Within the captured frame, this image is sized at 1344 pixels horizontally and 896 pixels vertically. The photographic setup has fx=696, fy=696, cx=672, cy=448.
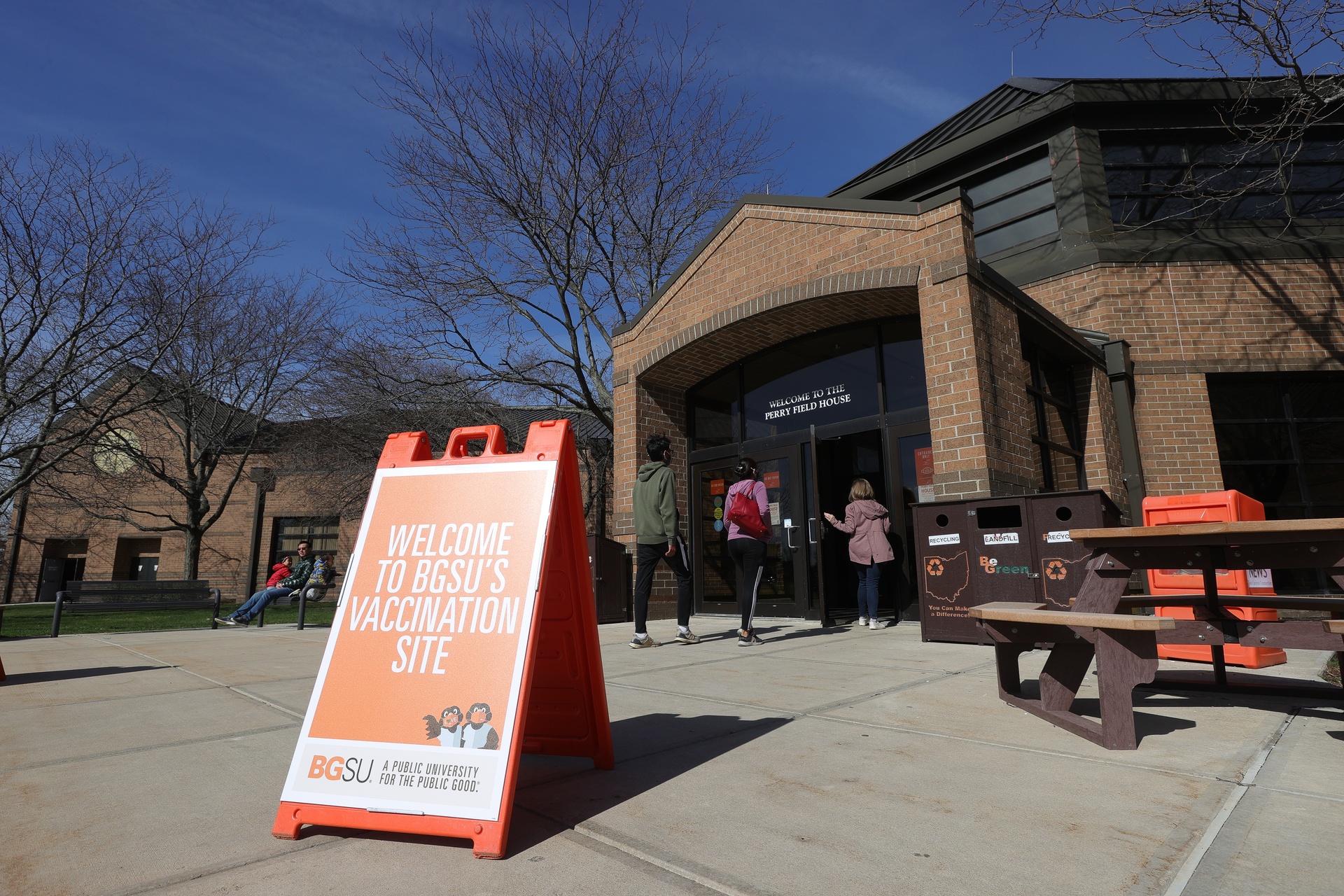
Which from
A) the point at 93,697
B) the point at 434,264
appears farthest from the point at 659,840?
the point at 434,264

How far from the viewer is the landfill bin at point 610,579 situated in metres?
9.30

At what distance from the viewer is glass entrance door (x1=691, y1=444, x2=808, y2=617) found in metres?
8.95

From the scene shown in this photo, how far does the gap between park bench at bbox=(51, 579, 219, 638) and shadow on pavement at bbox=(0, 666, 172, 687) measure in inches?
204

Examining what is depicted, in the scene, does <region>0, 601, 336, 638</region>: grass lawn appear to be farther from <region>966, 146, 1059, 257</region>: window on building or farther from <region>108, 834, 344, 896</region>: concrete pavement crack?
<region>966, 146, 1059, 257</region>: window on building

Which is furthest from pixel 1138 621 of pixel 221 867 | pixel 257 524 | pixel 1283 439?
pixel 257 524

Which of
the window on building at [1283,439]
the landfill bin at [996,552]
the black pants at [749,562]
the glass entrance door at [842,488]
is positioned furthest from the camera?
the window on building at [1283,439]

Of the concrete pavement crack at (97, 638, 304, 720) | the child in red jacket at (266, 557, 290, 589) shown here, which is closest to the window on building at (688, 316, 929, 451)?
the concrete pavement crack at (97, 638, 304, 720)

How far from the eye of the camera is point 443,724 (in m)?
1.95

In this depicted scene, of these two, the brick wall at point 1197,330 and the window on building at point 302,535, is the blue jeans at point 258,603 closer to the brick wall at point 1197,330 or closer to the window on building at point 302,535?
the brick wall at point 1197,330

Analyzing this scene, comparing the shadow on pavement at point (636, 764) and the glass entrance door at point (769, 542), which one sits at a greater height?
the glass entrance door at point (769, 542)

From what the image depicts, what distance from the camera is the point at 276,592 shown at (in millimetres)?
11125

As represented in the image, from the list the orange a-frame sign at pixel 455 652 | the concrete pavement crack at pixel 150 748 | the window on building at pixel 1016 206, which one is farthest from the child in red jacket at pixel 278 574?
the window on building at pixel 1016 206

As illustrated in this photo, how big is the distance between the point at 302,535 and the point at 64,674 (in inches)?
988

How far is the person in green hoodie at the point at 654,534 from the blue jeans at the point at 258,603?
7671 millimetres
